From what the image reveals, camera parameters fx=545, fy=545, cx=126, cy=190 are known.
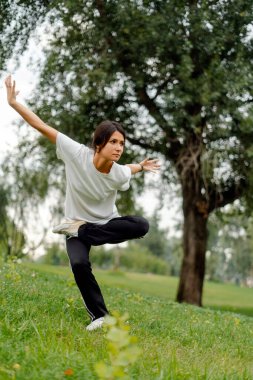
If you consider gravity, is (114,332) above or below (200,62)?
below

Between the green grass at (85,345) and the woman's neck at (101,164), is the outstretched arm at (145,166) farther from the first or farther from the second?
the green grass at (85,345)

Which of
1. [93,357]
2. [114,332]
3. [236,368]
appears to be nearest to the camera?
[114,332]

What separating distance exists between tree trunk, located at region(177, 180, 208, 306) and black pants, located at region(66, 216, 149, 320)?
1228 cm

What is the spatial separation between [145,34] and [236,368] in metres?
11.7

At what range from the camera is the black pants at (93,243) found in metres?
5.42

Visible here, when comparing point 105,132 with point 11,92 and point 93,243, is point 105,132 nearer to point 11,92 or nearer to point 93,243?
point 11,92

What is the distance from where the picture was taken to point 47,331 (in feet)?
15.0

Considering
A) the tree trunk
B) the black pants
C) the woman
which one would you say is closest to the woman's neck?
the woman

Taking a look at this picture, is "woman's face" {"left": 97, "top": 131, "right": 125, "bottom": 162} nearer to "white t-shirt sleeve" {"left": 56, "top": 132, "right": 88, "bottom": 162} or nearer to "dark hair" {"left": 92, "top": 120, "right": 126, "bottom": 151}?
"dark hair" {"left": 92, "top": 120, "right": 126, "bottom": 151}

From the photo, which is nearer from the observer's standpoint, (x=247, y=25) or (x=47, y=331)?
(x=47, y=331)

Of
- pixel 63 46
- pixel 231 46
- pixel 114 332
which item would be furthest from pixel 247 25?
pixel 114 332

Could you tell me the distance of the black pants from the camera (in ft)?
17.8

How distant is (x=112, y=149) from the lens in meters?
5.49

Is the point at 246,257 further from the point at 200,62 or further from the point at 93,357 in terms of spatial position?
the point at 93,357
